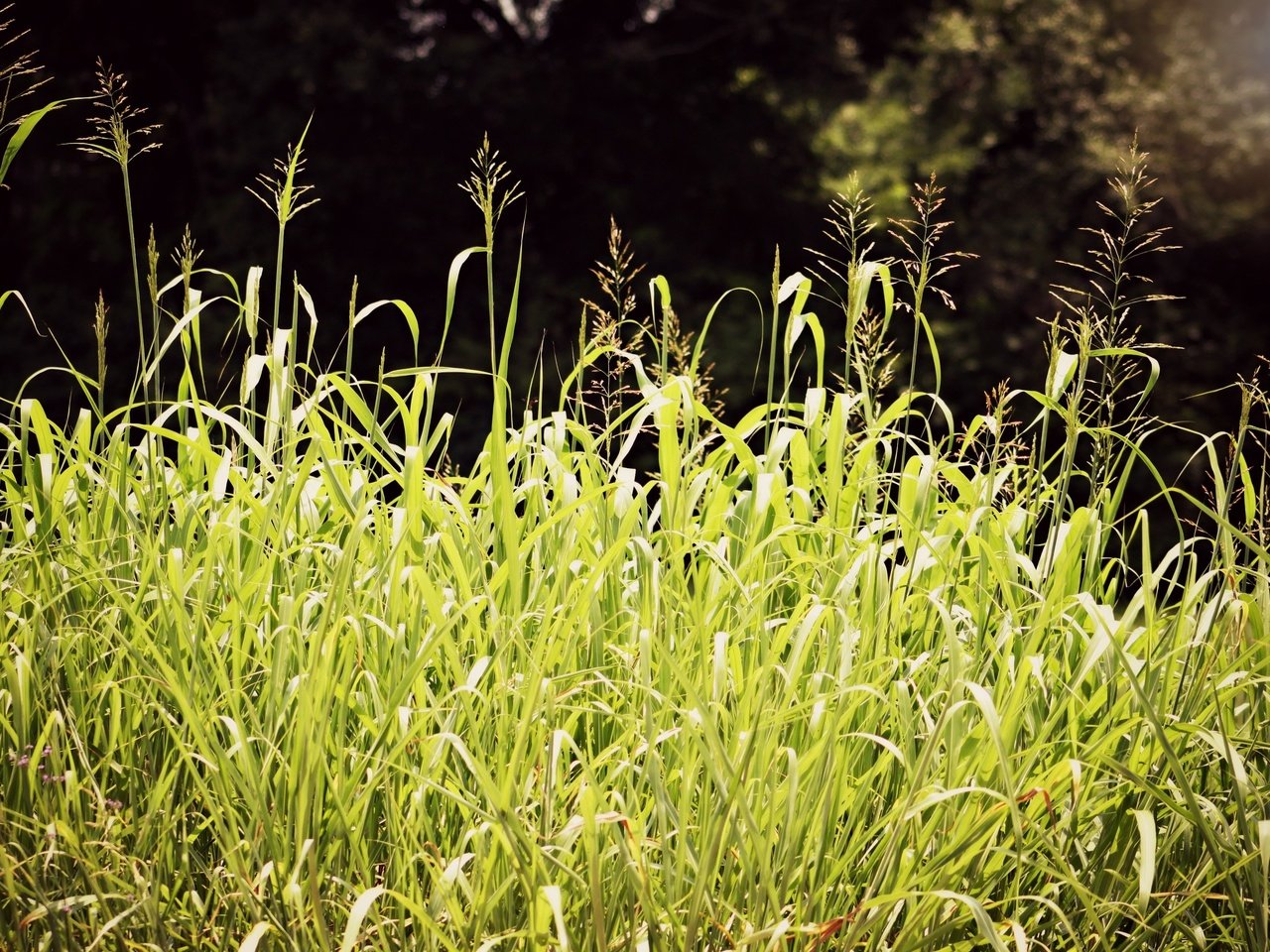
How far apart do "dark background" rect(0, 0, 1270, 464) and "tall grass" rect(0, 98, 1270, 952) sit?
25.6 ft

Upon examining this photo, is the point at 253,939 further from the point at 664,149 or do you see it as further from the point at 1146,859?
the point at 664,149

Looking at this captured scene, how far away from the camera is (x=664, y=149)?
11.0 m

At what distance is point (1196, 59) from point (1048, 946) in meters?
11.6

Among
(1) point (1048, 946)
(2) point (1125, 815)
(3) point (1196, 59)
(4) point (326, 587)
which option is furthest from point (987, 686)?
(3) point (1196, 59)

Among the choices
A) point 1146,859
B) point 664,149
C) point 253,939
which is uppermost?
point 664,149

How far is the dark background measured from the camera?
399 inches

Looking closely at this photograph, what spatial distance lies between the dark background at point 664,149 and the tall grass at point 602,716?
307 inches

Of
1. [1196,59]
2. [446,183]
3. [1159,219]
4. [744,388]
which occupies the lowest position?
[744,388]

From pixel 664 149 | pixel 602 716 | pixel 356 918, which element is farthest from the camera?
pixel 664 149

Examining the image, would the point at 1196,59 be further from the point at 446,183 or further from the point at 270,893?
the point at 270,893

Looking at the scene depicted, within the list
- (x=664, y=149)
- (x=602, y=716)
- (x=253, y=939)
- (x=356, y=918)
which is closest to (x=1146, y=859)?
(x=602, y=716)

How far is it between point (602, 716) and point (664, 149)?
9.85 m

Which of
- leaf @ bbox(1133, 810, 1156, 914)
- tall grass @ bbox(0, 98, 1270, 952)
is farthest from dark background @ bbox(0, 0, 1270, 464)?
leaf @ bbox(1133, 810, 1156, 914)

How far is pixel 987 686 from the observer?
6.11ft
